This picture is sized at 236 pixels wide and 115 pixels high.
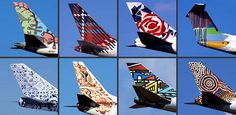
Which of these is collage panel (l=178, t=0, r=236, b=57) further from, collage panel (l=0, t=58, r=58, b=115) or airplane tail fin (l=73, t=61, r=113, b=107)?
collage panel (l=0, t=58, r=58, b=115)

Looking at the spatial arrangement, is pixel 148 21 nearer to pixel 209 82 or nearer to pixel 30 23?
pixel 209 82

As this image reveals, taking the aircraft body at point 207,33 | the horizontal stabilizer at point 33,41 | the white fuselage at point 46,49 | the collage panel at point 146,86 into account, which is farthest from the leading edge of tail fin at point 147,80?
the horizontal stabilizer at point 33,41

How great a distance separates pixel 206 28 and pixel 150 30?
0.37 meters

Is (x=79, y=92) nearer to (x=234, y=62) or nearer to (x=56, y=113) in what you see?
(x=56, y=113)

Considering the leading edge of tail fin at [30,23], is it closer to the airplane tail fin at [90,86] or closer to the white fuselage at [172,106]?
the airplane tail fin at [90,86]

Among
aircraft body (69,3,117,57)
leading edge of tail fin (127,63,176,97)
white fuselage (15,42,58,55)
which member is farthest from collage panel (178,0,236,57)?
white fuselage (15,42,58,55)

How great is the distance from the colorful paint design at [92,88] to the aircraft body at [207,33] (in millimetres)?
720

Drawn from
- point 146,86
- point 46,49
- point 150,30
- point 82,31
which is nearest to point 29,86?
point 46,49

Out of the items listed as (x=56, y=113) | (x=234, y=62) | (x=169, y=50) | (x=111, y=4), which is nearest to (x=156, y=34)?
(x=169, y=50)

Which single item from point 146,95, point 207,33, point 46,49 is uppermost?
point 207,33

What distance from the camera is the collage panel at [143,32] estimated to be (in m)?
2.87

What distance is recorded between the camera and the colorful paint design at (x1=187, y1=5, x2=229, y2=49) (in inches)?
111

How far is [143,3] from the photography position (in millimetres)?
2879

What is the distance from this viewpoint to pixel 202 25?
2855 millimetres
